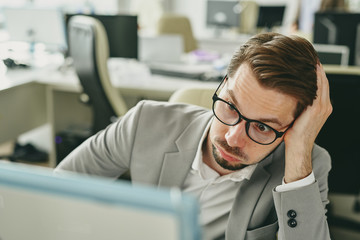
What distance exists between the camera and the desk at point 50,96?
2.51m

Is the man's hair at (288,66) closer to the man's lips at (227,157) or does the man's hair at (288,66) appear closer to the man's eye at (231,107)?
the man's eye at (231,107)

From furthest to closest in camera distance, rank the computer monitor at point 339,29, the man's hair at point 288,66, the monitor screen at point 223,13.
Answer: the monitor screen at point 223,13 → the computer monitor at point 339,29 → the man's hair at point 288,66

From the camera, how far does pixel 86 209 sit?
15.6 inches

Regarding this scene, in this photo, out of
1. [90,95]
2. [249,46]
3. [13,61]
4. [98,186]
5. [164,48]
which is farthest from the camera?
[164,48]

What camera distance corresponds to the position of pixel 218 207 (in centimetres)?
114

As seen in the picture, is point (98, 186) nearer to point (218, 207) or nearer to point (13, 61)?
point (218, 207)

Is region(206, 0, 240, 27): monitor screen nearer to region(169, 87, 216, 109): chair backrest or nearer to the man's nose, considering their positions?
region(169, 87, 216, 109): chair backrest

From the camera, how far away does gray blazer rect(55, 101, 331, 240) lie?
99cm

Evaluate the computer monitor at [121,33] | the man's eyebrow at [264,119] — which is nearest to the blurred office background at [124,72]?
the computer monitor at [121,33]

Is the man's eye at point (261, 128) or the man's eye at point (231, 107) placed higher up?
the man's eye at point (231, 107)

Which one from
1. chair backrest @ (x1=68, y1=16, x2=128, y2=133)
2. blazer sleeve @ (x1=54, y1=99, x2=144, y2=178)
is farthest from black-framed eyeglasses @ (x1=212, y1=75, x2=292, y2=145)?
chair backrest @ (x1=68, y1=16, x2=128, y2=133)

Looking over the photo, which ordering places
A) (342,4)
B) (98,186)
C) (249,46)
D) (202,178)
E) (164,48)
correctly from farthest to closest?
(342,4) → (164,48) → (202,178) → (249,46) → (98,186)

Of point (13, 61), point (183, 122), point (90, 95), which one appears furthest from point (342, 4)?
point (183, 122)

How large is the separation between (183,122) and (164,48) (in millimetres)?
2036
